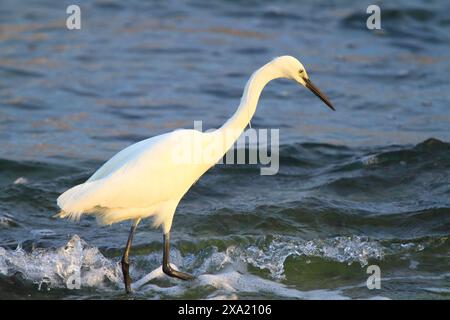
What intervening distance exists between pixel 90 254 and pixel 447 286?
3110 millimetres

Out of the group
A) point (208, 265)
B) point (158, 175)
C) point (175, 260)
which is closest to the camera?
point (158, 175)

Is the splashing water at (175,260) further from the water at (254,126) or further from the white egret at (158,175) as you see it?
the white egret at (158,175)

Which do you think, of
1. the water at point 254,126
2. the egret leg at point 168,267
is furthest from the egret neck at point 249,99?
the water at point 254,126

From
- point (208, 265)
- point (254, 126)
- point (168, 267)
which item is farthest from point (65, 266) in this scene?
point (254, 126)

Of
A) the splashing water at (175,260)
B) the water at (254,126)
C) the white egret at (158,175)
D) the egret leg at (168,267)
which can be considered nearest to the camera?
the white egret at (158,175)

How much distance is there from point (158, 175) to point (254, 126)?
5.15 m

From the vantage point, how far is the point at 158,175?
681 centimetres

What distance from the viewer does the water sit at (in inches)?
293

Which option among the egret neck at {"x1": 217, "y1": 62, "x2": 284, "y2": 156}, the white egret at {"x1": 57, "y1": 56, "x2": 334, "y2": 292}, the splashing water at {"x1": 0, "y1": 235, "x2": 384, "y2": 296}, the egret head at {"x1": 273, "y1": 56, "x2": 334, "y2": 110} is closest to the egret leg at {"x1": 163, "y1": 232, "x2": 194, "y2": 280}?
the white egret at {"x1": 57, "y1": 56, "x2": 334, "y2": 292}

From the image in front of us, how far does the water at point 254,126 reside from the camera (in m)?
7.45

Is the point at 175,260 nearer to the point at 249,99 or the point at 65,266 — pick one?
the point at 65,266

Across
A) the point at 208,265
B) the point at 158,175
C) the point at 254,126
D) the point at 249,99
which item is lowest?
the point at 208,265

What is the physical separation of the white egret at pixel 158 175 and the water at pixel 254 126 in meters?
0.69

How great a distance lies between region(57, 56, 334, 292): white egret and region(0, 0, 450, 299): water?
693 millimetres
